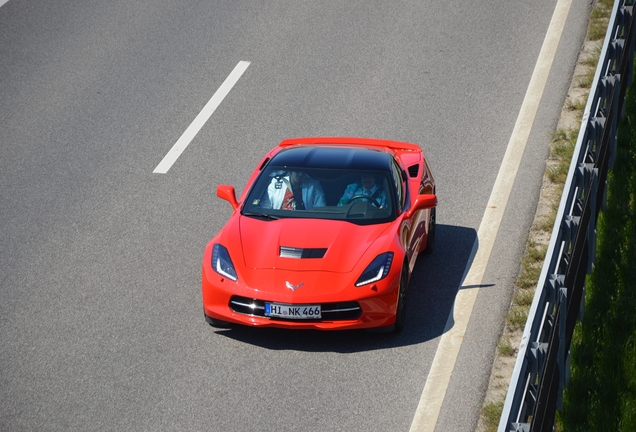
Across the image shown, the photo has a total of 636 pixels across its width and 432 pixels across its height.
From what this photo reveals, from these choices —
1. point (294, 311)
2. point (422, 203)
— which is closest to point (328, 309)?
point (294, 311)

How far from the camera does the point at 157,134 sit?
1338 centimetres

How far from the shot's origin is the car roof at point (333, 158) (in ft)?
33.3

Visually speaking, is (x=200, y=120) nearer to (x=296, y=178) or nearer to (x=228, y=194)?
(x=228, y=194)

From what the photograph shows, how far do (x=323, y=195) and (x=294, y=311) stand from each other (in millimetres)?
1660

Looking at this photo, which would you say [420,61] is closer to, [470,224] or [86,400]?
[470,224]

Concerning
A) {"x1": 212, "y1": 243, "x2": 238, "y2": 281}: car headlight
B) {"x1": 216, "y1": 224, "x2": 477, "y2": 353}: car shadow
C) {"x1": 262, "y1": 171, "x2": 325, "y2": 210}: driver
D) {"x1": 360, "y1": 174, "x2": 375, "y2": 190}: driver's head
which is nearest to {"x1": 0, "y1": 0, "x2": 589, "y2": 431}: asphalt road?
{"x1": 216, "y1": 224, "x2": 477, "y2": 353}: car shadow

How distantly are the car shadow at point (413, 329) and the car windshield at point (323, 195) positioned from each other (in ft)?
2.90

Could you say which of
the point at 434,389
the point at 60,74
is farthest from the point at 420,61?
the point at 434,389

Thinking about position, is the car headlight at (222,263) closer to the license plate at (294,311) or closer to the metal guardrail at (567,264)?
the license plate at (294,311)

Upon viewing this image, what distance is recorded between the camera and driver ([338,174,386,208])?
988cm

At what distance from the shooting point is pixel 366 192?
9914mm

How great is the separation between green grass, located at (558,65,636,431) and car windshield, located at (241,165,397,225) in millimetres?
2155

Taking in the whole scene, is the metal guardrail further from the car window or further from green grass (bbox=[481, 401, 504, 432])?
the car window

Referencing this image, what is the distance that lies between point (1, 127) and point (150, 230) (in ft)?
12.0
